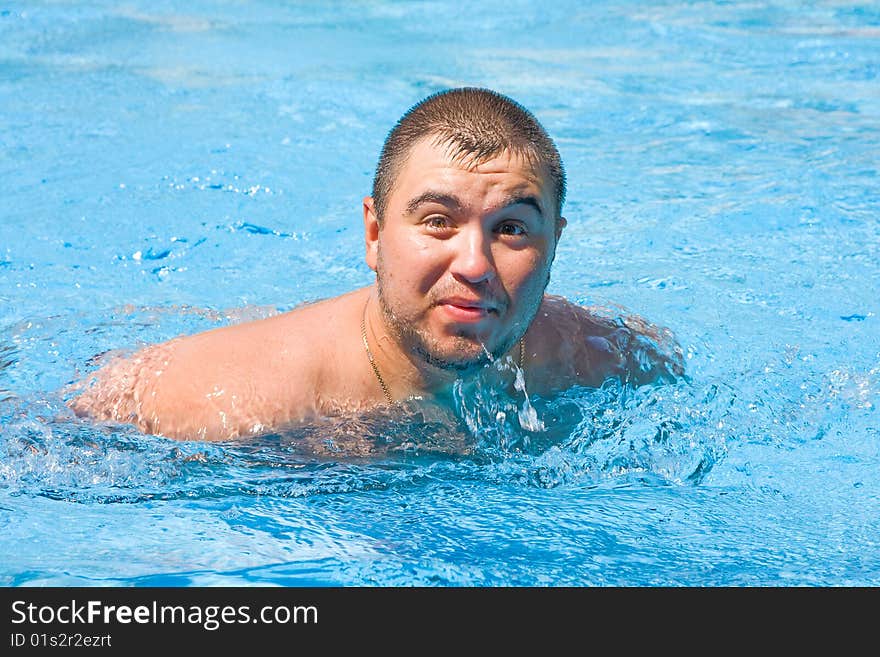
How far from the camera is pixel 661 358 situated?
4.46 meters

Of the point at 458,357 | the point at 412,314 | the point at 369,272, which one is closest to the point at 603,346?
the point at 458,357

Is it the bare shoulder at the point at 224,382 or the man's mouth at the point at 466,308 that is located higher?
the man's mouth at the point at 466,308

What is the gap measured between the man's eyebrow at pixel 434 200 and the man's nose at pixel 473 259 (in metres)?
0.09

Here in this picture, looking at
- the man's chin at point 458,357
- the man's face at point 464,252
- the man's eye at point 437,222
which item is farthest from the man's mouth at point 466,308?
the man's eye at point 437,222

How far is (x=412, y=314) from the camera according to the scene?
136 inches

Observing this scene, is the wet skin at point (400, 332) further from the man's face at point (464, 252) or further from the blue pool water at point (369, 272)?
the blue pool water at point (369, 272)

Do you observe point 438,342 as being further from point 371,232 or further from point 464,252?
point 371,232

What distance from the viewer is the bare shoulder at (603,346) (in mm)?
4191

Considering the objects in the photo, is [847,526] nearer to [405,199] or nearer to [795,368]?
[795,368]

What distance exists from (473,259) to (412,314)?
29cm

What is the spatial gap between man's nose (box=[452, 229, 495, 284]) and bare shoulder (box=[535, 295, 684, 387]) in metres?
0.85

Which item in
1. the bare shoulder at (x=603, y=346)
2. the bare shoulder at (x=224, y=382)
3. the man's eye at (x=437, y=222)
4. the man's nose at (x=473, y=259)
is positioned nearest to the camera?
the man's nose at (x=473, y=259)

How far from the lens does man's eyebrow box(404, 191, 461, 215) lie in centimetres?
336
